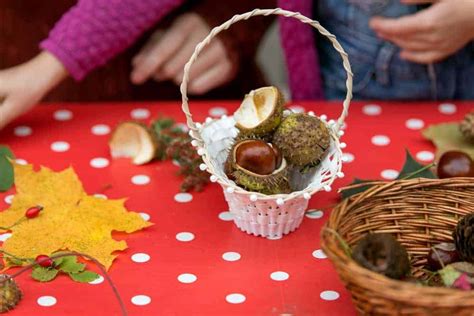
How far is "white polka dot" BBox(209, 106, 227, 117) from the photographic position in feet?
4.46

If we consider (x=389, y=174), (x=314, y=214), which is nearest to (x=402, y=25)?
(x=389, y=174)

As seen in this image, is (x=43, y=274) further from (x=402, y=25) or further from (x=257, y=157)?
(x=402, y=25)

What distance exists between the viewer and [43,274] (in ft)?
3.13

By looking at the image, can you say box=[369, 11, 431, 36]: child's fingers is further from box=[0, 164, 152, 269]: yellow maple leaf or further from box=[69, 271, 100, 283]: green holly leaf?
box=[69, 271, 100, 283]: green holly leaf

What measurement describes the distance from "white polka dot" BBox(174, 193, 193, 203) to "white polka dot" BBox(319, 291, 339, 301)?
0.26m

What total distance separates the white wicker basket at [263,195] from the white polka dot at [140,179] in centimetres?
14

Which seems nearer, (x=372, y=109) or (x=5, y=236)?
(x=5, y=236)

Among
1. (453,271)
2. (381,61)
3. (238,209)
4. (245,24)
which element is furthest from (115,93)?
(453,271)

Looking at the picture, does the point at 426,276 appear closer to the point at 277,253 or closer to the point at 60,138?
the point at 277,253

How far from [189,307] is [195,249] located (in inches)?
4.7

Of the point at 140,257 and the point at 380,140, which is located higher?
the point at 380,140

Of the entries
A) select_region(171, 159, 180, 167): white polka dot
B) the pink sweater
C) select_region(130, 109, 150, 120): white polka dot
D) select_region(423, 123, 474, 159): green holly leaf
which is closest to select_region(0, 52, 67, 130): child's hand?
the pink sweater

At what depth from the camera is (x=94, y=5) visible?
128cm

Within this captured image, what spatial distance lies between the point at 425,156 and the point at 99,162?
460mm
